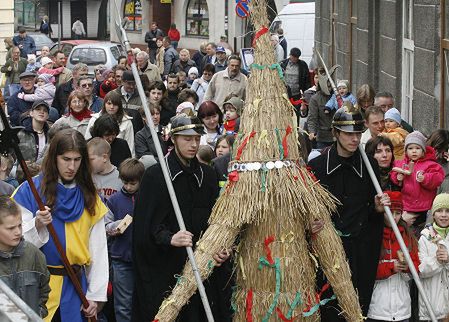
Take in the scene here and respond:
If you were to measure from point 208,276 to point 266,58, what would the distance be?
1344 millimetres

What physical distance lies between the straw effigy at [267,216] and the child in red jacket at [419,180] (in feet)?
8.03

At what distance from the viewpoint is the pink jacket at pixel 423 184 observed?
380 inches

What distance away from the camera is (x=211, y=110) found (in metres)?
12.1

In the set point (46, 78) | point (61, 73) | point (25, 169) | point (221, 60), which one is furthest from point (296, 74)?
point (25, 169)

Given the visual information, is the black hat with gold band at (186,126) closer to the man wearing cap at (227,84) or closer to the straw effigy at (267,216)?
the straw effigy at (267,216)

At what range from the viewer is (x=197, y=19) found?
2029 inches

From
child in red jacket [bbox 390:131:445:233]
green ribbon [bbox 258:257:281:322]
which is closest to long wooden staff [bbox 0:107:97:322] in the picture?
green ribbon [bbox 258:257:281:322]

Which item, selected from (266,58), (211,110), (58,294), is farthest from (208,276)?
(211,110)

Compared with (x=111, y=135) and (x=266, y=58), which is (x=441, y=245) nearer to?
(x=266, y=58)

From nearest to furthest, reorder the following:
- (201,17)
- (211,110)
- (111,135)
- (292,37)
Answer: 1. (111,135)
2. (211,110)
3. (292,37)
4. (201,17)

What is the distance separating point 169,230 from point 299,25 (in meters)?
21.8

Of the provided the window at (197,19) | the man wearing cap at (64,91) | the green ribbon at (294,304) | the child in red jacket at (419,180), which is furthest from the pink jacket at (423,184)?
the window at (197,19)

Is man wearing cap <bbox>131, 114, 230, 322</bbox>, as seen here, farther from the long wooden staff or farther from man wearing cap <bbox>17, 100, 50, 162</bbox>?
man wearing cap <bbox>17, 100, 50, 162</bbox>

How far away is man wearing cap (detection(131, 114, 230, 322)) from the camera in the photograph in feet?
24.5
